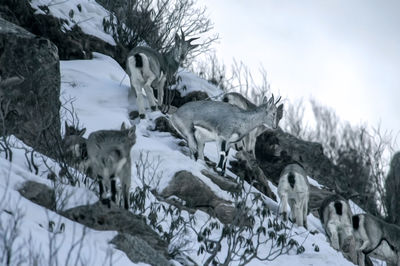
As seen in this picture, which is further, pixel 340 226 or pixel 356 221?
pixel 356 221

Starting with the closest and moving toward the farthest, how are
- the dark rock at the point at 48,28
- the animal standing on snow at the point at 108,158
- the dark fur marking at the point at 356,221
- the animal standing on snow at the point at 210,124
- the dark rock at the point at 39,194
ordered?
the dark rock at the point at 39,194
the animal standing on snow at the point at 108,158
the dark fur marking at the point at 356,221
the animal standing on snow at the point at 210,124
the dark rock at the point at 48,28

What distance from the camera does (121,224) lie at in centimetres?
873

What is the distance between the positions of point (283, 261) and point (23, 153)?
4462 millimetres

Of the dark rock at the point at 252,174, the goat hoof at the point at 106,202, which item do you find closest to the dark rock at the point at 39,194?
the goat hoof at the point at 106,202

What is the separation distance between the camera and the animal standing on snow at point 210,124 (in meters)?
15.7

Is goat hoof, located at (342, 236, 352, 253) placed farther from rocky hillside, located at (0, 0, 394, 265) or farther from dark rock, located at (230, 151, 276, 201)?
dark rock, located at (230, 151, 276, 201)

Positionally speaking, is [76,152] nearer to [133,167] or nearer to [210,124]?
[133,167]

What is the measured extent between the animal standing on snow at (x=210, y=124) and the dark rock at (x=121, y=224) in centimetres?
650

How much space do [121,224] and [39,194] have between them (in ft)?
3.15

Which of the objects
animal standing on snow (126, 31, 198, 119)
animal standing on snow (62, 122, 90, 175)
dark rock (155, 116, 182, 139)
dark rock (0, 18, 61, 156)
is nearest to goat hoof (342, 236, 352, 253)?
dark rock (155, 116, 182, 139)

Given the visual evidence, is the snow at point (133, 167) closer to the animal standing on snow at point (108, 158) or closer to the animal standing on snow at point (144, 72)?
the animal standing on snow at point (108, 158)

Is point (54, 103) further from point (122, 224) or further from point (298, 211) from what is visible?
point (298, 211)

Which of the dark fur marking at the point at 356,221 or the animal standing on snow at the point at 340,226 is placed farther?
the dark fur marking at the point at 356,221

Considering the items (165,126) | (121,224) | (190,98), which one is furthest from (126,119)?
(121,224)
